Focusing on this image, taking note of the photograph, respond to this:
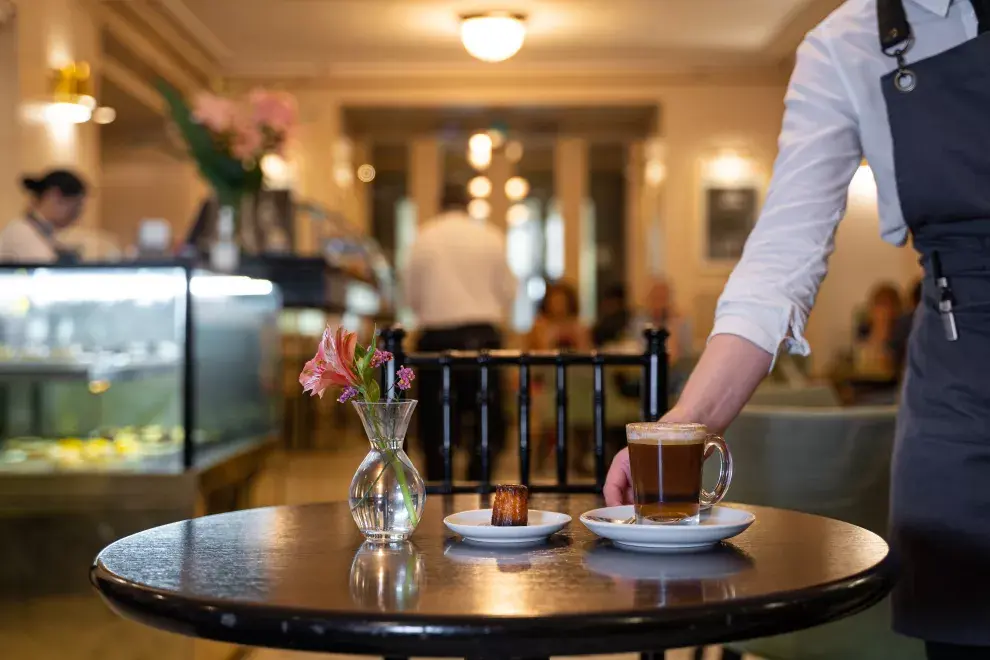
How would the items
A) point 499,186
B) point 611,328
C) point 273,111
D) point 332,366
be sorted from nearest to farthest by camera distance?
point 332,366
point 273,111
point 611,328
point 499,186

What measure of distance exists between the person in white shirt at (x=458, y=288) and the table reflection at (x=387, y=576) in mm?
4246

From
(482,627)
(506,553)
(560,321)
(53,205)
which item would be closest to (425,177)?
(560,321)

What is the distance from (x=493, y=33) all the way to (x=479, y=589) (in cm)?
767

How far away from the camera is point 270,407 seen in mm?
4746

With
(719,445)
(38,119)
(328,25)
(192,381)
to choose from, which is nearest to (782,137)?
(719,445)

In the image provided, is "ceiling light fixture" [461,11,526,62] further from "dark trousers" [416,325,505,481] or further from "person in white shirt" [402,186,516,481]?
"dark trousers" [416,325,505,481]

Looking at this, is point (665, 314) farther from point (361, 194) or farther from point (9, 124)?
point (361, 194)

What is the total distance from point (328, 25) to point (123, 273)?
644 cm

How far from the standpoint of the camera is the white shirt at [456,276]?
5.63m

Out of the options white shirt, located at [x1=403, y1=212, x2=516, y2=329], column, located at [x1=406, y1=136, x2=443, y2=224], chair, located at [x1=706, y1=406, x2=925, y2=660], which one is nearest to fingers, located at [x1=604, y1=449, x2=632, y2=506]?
chair, located at [x1=706, y1=406, x2=925, y2=660]

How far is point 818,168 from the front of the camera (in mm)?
1503

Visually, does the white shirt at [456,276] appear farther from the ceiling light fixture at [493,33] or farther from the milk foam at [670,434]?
the milk foam at [670,434]

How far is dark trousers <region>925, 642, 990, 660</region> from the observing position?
1392 millimetres

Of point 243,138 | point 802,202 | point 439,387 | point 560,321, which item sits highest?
point 243,138
